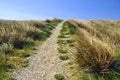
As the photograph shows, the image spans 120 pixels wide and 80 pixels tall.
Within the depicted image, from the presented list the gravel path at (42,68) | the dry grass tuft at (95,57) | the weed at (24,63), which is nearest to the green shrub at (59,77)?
the gravel path at (42,68)

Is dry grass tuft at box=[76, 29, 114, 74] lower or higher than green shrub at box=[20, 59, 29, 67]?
higher

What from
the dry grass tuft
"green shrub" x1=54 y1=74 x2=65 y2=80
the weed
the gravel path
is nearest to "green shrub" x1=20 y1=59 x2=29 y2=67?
the weed

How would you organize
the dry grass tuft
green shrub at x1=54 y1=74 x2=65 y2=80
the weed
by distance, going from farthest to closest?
the weed, green shrub at x1=54 y1=74 x2=65 y2=80, the dry grass tuft

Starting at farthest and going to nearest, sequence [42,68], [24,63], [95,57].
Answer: [24,63] < [42,68] < [95,57]

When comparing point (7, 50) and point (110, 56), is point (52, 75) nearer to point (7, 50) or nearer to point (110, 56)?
point (110, 56)

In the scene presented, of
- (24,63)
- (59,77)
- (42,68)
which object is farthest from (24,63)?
(59,77)

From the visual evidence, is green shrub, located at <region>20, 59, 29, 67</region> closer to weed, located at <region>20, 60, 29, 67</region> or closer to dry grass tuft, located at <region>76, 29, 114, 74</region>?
weed, located at <region>20, 60, 29, 67</region>

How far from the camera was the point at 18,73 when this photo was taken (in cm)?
941

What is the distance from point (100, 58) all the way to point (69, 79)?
1386 millimetres

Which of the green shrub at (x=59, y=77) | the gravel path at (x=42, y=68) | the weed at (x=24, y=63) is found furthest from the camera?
the weed at (x=24, y=63)

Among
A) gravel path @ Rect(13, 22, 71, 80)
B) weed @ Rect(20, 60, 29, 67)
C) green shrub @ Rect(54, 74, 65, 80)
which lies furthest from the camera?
weed @ Rect(20, 60, 29, 67)

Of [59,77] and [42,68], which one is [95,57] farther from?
[42,68]

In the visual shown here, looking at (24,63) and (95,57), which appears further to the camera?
(24,63)

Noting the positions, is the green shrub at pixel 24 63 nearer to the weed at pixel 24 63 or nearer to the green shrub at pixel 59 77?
the weed at pixel 24 63
